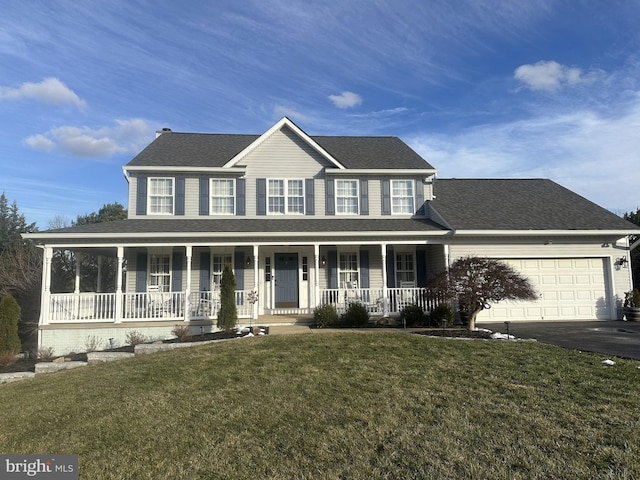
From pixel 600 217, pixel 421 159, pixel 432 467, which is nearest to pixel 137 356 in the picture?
pixel 432 467

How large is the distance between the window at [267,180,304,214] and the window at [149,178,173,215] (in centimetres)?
376

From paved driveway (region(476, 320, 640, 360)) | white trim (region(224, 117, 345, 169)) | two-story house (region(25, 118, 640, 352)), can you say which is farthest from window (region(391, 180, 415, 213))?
paved driveway (region(476, 320, 640, 360))

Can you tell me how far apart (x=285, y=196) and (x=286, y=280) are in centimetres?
329

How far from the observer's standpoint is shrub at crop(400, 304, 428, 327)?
12734 mm

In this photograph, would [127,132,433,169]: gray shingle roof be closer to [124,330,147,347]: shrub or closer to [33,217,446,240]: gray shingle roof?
[33,217,446,240]: gray shingle roof

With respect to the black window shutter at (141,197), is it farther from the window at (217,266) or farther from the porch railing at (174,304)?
the porch railing at (174,304)

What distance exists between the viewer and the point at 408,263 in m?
15.9

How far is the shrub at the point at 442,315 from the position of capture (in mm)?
12466

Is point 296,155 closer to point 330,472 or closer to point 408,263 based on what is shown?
point 408,263

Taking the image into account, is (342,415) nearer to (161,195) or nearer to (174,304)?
(174,304)

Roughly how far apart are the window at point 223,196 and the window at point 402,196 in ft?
20.8

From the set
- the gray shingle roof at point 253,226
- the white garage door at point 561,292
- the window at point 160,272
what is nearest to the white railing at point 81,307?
the window at point 160,272

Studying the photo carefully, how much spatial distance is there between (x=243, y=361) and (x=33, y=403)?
11.3 feet

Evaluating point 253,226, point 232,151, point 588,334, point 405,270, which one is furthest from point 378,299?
point 232,151
